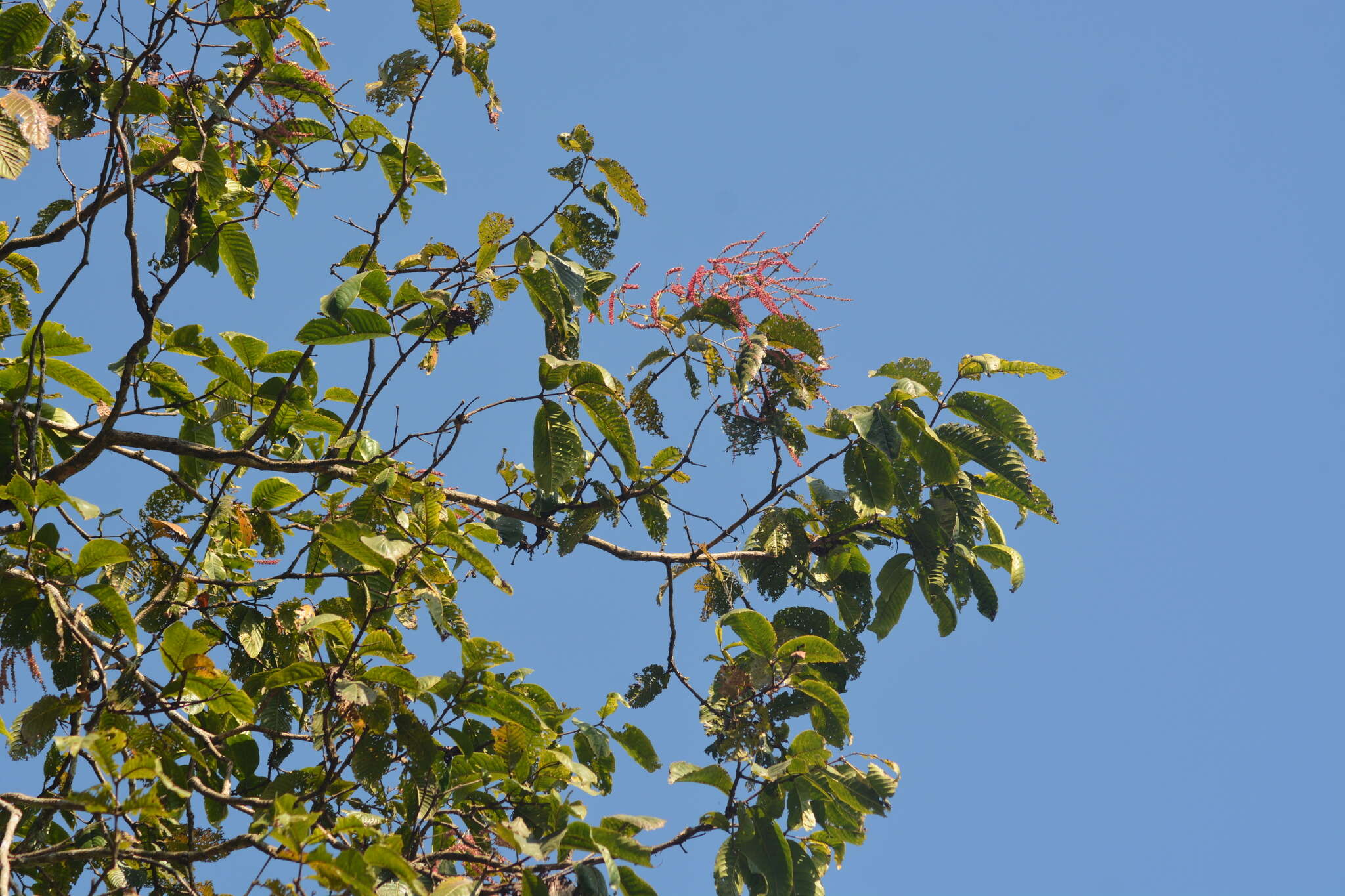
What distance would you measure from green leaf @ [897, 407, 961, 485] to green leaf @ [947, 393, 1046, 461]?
0.16 metres

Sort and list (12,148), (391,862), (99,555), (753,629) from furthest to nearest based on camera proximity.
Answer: (753,629), (99,555), (12,148), (391,862)

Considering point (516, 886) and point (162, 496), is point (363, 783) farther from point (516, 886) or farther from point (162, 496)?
point (162, 496)

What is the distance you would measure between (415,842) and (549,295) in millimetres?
1672

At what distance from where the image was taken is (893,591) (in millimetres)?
4141

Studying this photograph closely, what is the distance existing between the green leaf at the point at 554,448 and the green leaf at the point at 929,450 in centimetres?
110

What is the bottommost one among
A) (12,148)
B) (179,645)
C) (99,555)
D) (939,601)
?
(179,645)

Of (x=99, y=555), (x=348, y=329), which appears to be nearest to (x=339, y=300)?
(x=348, y=329)

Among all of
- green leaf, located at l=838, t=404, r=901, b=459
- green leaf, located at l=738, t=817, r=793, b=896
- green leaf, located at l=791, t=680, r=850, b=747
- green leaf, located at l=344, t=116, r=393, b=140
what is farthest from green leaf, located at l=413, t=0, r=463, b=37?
green leaf, located at l=738, t=817, r=793, b=896

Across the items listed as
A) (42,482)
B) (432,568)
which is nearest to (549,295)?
(432,568)

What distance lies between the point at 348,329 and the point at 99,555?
3.20 feet

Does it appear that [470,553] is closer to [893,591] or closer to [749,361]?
[749,361]

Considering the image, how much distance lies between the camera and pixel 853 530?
419 cm

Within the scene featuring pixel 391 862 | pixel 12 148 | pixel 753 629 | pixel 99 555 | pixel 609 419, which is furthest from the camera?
pixel 753 629

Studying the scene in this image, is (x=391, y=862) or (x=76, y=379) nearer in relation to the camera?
(x=391, y=862)
